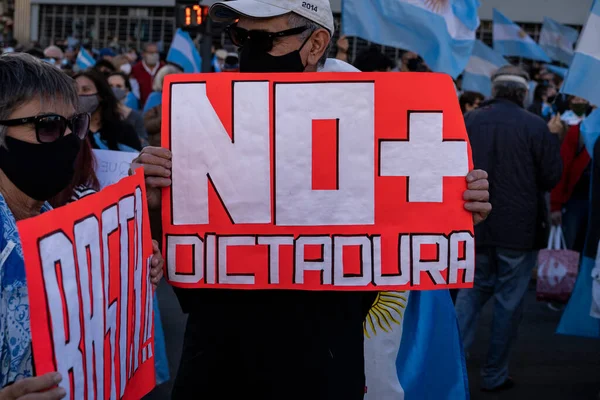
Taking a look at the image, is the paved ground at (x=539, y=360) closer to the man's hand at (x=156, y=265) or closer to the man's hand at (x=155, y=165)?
the man's hand at (x=156, y=265)

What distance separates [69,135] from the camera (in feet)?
7.06

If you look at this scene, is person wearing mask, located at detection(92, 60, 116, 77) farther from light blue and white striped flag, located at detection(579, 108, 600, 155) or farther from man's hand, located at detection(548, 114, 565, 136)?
light blue and white striped flag, located at detection(579, 108, 600, 155)

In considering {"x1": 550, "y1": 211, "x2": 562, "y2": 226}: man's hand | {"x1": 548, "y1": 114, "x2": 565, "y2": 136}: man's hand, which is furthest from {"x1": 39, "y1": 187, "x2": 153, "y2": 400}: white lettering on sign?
{"x1": 548, "y1": 114, "x2": 565, "y2": 136}: man's hand

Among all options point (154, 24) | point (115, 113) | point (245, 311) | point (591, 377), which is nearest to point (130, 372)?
point (245, 311)

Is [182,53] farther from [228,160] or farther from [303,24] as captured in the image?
[228,160]

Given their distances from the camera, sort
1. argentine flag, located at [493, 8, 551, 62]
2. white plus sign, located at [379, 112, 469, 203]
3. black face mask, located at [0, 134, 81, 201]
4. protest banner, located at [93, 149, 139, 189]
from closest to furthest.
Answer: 1. black face mask, located at [0, 134, 81, 201]
2. white plus sign, located at [379, 112, 469, 203]
3. protest banner, located at [93, 149, 139, 189]
4. argentine flag, located at [493, 8, 551, 62]

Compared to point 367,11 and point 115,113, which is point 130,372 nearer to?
point 115,113

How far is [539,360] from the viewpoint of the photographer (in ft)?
21.7

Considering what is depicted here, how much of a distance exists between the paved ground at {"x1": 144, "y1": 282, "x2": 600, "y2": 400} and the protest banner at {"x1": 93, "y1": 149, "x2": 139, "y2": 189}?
1780 millimetres

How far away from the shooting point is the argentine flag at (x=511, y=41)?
1260 cm

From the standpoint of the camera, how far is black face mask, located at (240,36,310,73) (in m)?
2.44

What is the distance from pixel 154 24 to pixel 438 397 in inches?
1325

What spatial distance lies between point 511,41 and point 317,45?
431 inches

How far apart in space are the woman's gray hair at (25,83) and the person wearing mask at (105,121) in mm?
3611
